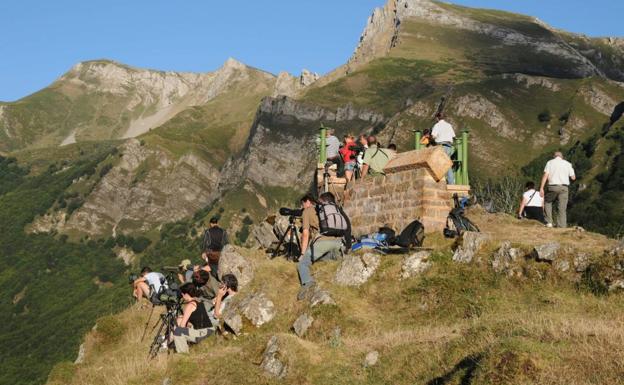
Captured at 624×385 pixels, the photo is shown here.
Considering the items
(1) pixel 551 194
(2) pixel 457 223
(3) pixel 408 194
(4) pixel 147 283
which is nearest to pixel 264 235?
(4) pixel 147 283

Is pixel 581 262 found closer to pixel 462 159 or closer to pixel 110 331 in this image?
pixel 462 159

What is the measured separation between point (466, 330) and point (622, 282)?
11.1ft

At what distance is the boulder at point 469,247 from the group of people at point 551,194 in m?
4.67

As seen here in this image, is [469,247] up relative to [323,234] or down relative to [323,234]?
down

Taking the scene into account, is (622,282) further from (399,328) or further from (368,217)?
(368,217)

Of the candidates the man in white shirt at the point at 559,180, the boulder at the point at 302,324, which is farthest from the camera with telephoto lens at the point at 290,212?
the man in white shirt at the point at 559,180

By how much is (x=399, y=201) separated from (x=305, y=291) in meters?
4.69

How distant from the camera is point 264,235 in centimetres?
2172

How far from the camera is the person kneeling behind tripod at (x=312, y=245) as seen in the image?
14.8 m

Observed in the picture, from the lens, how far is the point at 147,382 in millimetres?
11898

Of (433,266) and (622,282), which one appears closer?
(622,282)

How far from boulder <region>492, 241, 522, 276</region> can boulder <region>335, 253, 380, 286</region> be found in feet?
8.35

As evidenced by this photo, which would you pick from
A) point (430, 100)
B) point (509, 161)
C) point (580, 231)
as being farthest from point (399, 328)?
point (430, 100)

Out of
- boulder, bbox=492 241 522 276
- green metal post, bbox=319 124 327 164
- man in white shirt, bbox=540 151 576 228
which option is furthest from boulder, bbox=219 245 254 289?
man in white shirt, bbox=540 151 576 228
